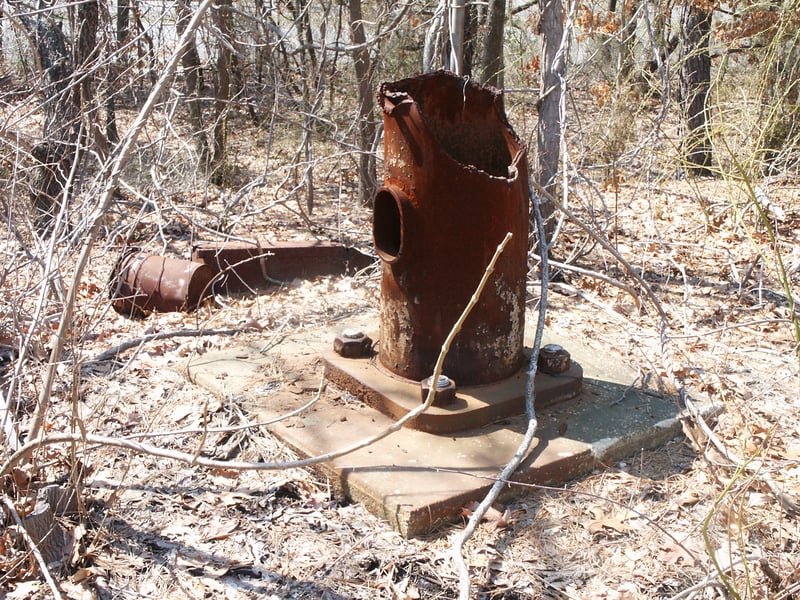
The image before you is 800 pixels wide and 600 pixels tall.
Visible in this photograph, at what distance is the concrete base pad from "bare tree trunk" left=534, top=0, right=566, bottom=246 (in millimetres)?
2242

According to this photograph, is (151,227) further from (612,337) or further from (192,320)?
(612,337)

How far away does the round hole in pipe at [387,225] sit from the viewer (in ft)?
10.7

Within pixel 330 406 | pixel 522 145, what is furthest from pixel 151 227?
pixel 522 145

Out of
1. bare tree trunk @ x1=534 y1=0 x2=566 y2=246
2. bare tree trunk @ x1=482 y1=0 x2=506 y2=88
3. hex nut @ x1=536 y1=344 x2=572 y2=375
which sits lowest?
hex nut @ x1=536 y1=344 x2=572 y2=375

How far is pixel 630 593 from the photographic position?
255cm

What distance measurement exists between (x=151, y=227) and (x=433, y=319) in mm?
4888

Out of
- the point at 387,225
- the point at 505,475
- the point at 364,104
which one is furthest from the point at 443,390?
the point at 364,104

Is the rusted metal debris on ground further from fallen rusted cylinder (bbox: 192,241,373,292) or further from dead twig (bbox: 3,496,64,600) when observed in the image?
dead twig (bbox: 3,496,64,600)

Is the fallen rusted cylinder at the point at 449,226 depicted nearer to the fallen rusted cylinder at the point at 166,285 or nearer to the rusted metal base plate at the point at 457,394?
the rusted metal base plate at the point at 457,394

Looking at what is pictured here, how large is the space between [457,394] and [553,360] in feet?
1.76

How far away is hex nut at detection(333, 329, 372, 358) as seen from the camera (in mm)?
3703

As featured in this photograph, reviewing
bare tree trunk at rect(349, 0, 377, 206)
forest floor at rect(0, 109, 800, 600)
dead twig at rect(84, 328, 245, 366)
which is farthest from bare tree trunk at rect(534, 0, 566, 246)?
dead twig at rect(84, 328, 245, 366)

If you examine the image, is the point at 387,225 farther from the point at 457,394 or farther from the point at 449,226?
the point at 457,394

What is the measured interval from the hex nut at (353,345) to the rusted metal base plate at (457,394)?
4 centimetres
